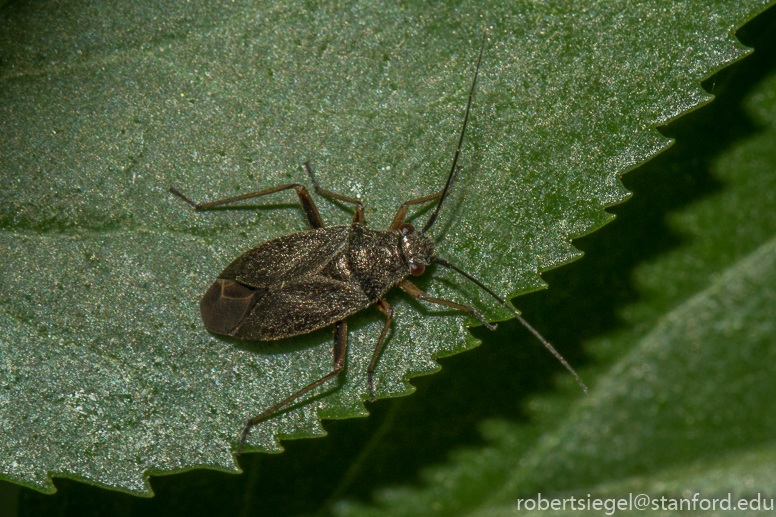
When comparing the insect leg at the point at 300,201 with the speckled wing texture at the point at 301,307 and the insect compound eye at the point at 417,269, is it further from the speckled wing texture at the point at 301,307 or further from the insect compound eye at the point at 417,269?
the insect compound eye at the point at 417,269

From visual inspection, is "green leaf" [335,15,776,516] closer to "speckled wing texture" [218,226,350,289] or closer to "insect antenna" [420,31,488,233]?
"insect antenna" [420,31,488,233]

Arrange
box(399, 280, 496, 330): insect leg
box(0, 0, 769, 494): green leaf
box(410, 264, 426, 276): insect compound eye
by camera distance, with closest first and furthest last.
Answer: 1. box(0, 0, 769, 494): green leaf
2. box(399, 280, 496, 330): insect leg
3. box(410, 264, 426, 276): insect compound eye

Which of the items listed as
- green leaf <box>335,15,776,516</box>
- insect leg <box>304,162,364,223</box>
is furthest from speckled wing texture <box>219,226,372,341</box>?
green leaf <box>335,15,776,516</box>

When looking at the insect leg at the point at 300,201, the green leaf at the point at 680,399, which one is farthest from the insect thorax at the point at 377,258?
the green leaf at the point at 680,399

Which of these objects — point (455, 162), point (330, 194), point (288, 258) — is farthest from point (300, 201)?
point (455, 162)

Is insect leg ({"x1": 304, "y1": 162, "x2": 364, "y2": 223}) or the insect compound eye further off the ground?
insect leg ({"x1": 304, "y1": 162, "x2": 364, "y2": 223})

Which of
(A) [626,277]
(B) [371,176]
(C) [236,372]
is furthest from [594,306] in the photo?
(C) [236,372]

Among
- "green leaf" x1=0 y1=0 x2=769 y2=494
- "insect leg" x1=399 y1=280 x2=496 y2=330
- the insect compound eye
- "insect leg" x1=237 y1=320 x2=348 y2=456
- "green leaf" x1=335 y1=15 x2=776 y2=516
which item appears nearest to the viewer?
"green leaf" x1=0 y1=0 x2=769 y2=494
